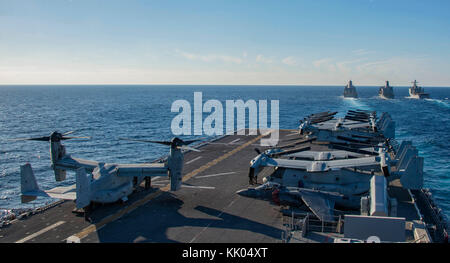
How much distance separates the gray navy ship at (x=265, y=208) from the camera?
877 inches

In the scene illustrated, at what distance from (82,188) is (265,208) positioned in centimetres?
1439

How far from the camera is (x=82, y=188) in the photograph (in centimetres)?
2459

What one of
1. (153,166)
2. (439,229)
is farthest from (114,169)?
(439,229)

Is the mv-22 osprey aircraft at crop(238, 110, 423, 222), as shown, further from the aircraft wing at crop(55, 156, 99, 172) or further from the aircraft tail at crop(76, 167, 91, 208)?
the aircraft wing at crop(55, 156, 99, 172)

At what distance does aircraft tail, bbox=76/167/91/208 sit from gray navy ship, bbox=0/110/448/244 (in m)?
1.52

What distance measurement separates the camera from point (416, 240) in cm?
1928

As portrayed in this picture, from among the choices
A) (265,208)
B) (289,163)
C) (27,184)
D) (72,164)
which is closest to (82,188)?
(27,184)

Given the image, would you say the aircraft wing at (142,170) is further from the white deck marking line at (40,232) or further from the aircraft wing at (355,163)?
the aircraft wing at (355,163)

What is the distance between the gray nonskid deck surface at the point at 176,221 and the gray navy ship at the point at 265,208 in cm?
7

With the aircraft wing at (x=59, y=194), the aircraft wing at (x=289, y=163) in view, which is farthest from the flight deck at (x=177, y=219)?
the aircraft wing at (x=289, y=163)
